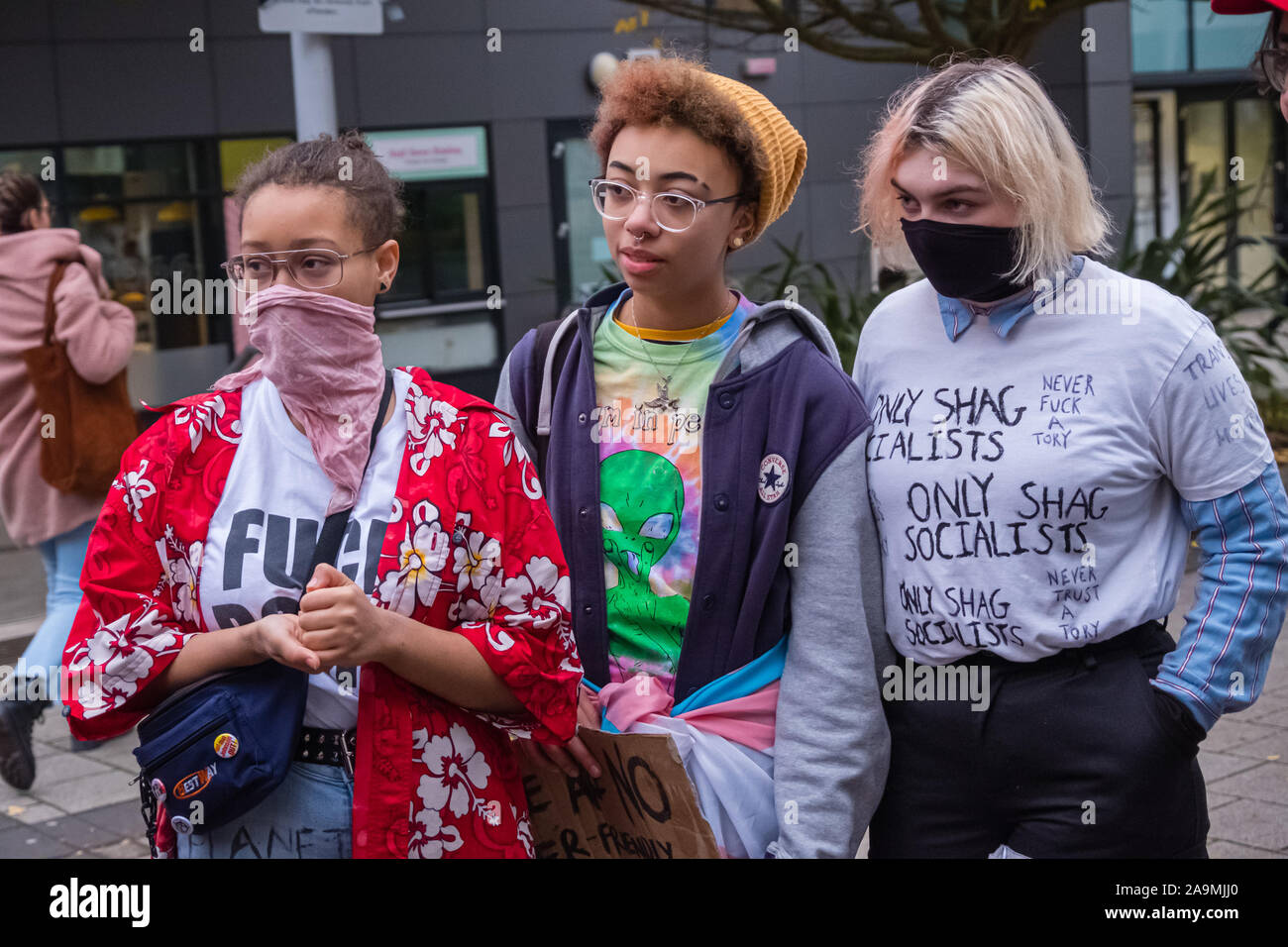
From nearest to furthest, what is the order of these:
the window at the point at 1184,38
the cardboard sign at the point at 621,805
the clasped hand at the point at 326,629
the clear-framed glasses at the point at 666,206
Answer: the clasped hand at the point at 326,629 → the cardboard sign at the point at 621,805 → the clear-framed glasses at the point at 666,206 → the window at the point at 1184,38

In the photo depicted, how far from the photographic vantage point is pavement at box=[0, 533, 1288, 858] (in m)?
4.44

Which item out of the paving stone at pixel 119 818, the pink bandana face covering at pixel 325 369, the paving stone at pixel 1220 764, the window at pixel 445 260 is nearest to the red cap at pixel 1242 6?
the pink bandana face covering at pixel 325 369

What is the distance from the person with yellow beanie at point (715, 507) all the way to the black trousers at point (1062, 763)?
11 cm

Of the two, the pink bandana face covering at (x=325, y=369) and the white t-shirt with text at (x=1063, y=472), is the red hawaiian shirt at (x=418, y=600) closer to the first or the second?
the pink bandana face covering at (x=325, y=369)

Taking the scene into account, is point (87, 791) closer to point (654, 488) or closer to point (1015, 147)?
point (654, 488)

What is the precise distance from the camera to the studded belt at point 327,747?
2098mm

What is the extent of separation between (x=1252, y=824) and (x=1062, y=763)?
249 centimetres

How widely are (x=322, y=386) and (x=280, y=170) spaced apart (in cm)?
33

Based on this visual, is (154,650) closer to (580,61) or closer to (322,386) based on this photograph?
(322,386)

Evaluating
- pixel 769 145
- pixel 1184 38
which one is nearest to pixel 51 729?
pixel 769 145

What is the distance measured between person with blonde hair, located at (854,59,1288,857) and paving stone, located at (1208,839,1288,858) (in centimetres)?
195

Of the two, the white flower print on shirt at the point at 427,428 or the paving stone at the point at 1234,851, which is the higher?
the white flower print on shirt at the point at 427,428

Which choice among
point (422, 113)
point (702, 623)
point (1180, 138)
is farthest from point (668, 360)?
point (1180, 138)

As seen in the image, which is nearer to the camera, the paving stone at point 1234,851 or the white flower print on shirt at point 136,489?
the white flower print on shirt at point 136,489
